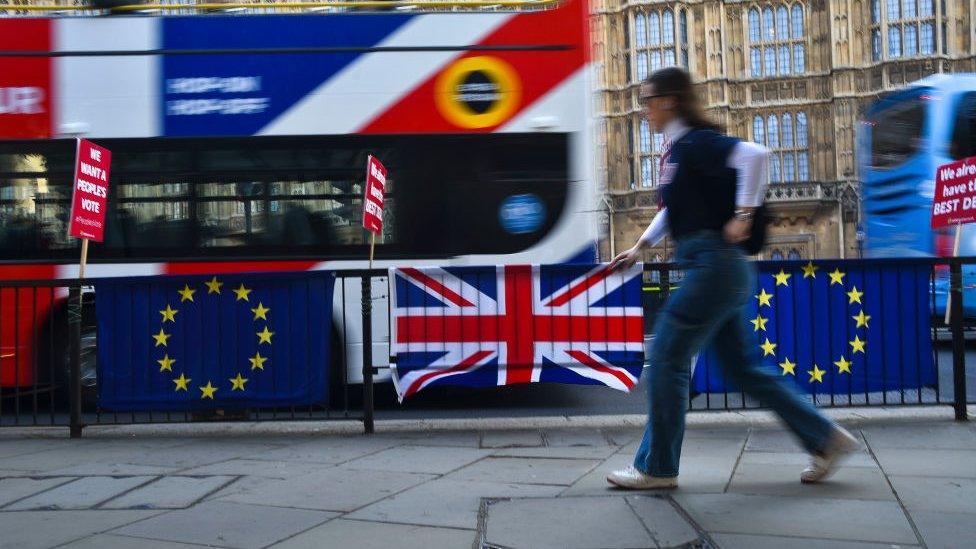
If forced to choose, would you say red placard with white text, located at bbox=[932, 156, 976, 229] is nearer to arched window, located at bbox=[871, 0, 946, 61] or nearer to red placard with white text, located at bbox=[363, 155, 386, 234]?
red placard with white text, located at bbox=[363, 155, 386, 234]

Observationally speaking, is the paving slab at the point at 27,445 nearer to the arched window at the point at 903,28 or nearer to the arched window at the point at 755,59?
the arched window at the point at 755,59

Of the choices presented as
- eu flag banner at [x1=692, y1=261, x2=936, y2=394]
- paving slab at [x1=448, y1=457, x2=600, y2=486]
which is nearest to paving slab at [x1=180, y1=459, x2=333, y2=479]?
paving slab at [x1=448, y1=457, x2=600, y2=486]

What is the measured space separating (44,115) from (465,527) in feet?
20.4

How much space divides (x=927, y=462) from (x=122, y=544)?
11.6ft

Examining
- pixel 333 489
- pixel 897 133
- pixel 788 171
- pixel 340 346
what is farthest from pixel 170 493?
pixel 788 171

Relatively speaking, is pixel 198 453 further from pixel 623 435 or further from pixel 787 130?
pixel 787 130

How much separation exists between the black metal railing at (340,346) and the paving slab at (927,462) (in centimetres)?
103

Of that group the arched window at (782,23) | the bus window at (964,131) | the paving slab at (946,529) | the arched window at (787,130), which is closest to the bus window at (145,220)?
the paving slab at (946,529)

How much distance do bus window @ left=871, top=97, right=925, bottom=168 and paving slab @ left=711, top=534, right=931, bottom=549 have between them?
12.1 meters

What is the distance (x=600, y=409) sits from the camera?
685cm

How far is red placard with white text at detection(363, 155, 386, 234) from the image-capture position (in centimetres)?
727

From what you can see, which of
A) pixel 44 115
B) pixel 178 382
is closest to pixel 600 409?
pixel 178 382

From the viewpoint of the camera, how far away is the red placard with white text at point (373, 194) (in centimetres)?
727

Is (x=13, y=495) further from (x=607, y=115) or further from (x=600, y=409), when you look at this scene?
(x=607, y=115)
